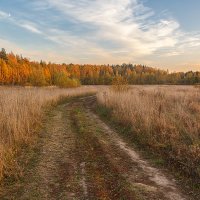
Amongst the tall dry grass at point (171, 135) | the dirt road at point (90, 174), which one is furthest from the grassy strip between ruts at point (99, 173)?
the tall dry grass at point (171, 135)

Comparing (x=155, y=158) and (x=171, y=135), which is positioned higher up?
(x=171, y=135)

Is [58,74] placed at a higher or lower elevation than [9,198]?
higher

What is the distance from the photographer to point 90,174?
588cm

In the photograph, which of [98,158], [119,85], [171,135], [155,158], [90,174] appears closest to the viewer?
[90,174]

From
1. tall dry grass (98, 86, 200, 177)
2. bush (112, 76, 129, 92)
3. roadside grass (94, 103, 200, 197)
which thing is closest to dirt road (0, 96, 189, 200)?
roadside grass (94, 103, 200, 197)

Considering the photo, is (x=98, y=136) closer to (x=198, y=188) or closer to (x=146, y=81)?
(x=198, y=188)

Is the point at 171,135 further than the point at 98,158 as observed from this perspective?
Yes

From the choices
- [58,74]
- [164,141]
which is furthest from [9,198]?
[58,74]

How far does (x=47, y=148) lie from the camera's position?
7863 millimetres

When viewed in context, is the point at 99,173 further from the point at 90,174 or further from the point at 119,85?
the point at 119,85

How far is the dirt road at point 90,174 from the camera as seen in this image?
493cm

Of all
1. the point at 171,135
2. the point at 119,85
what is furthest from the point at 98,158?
the point at 119,85

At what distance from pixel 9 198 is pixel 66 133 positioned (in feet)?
17.3

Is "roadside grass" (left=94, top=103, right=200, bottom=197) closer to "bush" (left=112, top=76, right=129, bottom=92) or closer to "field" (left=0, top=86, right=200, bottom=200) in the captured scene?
"field" (left=0, top=86, right=200, bottom=200)
